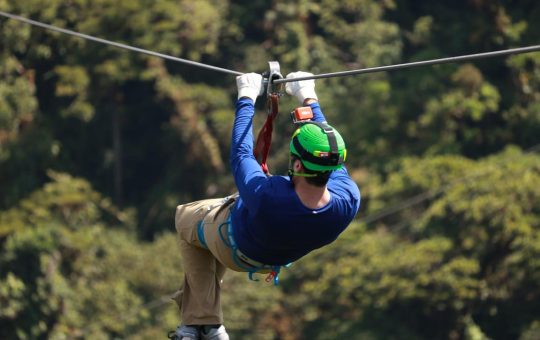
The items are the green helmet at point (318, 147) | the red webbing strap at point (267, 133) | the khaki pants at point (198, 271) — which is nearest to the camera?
the green helmet at point (318, 147)

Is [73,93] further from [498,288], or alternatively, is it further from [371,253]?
[498,288]

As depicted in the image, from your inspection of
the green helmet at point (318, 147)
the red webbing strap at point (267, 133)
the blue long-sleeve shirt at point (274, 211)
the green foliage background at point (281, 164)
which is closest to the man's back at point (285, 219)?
the blue long-sleeve shirt at point (274, 211)

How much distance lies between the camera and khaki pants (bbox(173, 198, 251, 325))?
5145mm

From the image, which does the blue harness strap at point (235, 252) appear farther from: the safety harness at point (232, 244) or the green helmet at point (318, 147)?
the green helmet at point (318, 147)

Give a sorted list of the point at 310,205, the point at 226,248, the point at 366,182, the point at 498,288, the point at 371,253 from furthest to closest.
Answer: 1. the point at 366,182
2. the point at 371,253
3. the point at 498,288
4. the point at 226,248
5. the point at 310,205

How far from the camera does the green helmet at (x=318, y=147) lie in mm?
4492

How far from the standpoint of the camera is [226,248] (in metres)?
4.92

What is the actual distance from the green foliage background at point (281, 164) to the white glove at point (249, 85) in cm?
971

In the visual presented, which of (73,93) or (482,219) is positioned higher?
(73,93)

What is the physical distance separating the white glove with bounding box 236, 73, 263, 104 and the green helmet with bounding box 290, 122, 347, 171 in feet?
1.08

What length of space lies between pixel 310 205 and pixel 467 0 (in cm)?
1425

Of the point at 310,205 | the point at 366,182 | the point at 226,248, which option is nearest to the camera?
the point at 310,205

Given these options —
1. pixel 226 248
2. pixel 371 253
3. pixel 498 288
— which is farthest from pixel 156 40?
pixel 226 248

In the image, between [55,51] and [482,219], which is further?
[55,51]
